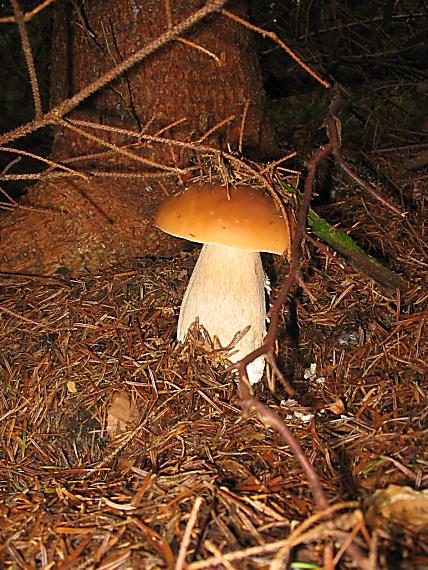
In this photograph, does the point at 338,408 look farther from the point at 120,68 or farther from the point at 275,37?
the point at 120,68

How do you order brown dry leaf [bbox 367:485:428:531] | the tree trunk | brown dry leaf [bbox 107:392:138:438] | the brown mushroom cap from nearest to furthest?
brown dry leaf [bbox 367:485:428:531]
the brown mushroom cap
brown dry leaf [bbox 107:392:138:438]
the tree trunk

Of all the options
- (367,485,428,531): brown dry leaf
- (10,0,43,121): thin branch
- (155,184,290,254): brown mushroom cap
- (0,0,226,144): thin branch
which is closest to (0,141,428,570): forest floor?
(367,485,428,531): brown dry leaf

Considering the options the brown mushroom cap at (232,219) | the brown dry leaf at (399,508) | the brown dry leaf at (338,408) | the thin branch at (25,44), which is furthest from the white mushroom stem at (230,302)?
the thin branch at (25,44)

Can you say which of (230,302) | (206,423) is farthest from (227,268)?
(206,423)

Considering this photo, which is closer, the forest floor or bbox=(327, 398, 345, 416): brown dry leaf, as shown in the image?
the forest floor

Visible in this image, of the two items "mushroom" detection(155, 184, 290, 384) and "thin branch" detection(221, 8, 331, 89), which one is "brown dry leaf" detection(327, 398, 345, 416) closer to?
"mushroom" detection(155, 184, 290, 384)

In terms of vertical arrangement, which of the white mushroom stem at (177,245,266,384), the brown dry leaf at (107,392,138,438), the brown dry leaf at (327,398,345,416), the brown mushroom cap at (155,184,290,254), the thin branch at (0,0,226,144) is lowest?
the brown dry leaf at (107,392,138,438)
